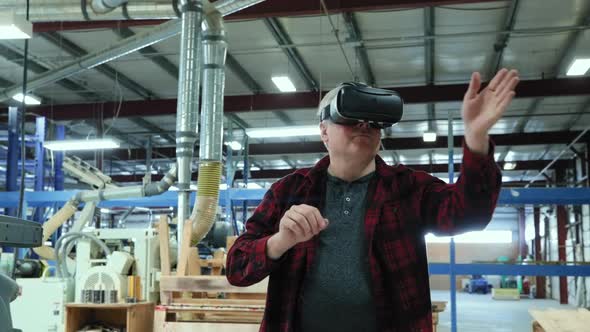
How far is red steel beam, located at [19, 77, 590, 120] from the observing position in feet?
32.7

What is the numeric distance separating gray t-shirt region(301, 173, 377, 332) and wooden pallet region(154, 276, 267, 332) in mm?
2138

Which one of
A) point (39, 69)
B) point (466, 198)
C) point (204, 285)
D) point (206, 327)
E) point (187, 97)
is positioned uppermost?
point (39, 69)

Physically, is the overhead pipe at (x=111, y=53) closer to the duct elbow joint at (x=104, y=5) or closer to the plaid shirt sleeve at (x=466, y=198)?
the duct elbow joint at (x=104, y=5)

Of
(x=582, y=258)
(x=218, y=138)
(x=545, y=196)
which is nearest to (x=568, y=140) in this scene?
(x=582, y=258)

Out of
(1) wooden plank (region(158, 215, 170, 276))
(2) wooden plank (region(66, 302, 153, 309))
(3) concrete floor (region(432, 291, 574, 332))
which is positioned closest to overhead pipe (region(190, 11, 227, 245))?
(1) wooden plank (region(158, 215, 170, 276))

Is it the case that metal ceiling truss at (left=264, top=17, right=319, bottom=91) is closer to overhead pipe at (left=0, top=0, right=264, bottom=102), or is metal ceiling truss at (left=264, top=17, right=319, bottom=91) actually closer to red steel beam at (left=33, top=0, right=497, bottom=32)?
red steel beam at (left=33, top=0, right=497, bottom=32)

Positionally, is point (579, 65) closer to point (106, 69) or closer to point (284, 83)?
point (284, 83)

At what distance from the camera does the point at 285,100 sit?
35.6 feet

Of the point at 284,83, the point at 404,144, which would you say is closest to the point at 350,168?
the point at 284,83

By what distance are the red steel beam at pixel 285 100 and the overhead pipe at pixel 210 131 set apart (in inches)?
190

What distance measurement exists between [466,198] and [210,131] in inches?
172

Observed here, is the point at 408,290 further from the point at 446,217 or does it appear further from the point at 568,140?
the point at 568,140

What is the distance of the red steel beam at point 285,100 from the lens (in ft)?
32.7

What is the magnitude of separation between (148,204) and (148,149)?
5751mm
